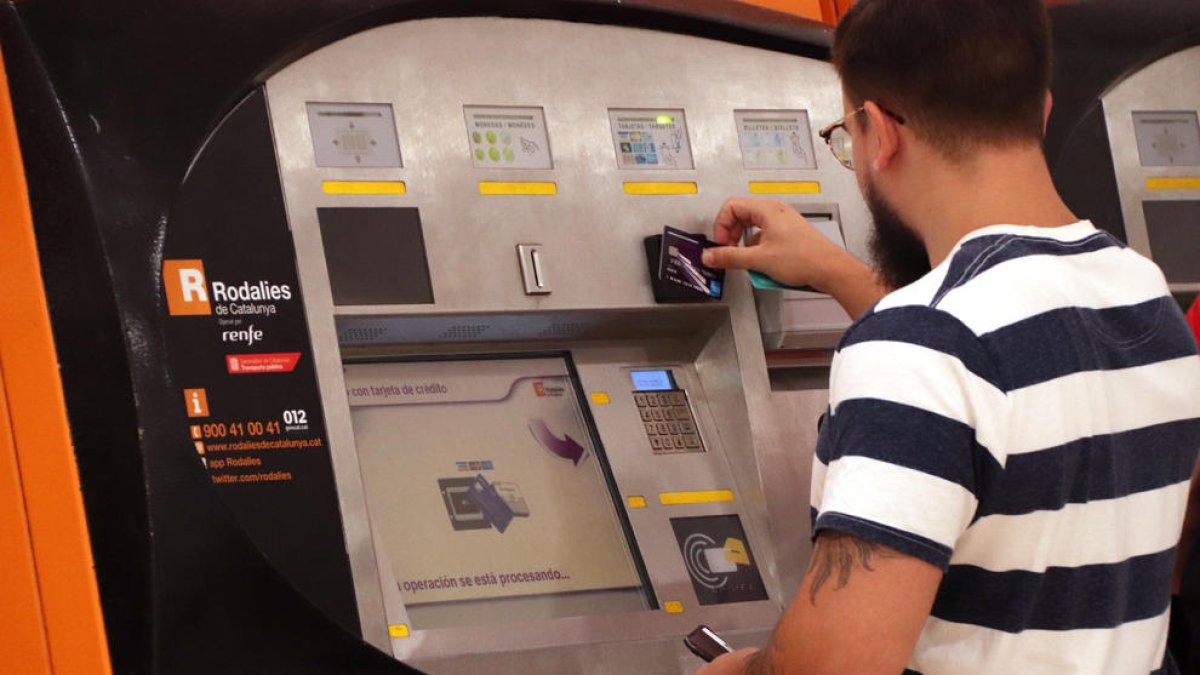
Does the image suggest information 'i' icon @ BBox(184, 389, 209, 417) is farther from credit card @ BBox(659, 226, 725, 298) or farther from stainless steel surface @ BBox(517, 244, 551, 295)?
credit card @ BBox(659, 226, 725, 298)

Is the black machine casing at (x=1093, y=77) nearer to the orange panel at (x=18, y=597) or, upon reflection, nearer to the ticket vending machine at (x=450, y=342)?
the ticket vending machine at (x=450, y=342)

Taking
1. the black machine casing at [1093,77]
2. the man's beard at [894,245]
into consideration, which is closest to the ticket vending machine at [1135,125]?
the black machine casing at [1093,77]

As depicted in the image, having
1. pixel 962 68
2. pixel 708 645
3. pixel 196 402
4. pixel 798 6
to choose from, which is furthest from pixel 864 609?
pixel 798 6

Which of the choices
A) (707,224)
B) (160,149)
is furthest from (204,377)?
(707,224)

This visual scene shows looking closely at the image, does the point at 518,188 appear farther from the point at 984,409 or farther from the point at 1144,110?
the point at 1144,110

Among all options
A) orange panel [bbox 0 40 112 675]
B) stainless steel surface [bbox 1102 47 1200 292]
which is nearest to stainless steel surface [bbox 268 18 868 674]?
orange panel [bbox 0 40 112 675]

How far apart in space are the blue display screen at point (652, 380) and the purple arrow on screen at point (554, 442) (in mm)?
166

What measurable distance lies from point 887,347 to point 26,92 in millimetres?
1227

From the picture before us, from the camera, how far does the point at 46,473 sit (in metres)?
1.96

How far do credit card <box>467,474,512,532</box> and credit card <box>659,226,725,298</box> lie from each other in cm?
43

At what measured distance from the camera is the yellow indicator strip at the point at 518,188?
8.01 ft

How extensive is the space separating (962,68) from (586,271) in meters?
0.95

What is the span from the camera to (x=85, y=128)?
209 centimetres

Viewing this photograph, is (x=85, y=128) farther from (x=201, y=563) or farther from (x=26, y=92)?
(x=201, y=563)
